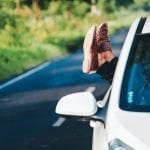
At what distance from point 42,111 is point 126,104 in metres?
9.78

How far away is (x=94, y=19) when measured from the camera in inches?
2462

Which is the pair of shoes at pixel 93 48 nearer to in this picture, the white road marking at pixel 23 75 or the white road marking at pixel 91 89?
the white road marking at pixel 91 89

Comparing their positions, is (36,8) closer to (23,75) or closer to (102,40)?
(23,75)

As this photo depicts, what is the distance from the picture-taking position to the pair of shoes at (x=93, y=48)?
561cm

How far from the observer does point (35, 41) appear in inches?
1495

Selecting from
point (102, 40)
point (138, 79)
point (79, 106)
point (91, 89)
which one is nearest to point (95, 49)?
point (102, 40)

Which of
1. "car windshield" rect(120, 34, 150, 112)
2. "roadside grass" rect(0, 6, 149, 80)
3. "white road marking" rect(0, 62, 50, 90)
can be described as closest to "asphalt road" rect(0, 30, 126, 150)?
"white road marking" rect(0, 62, 50, 90)

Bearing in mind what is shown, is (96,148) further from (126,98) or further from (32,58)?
(32,58)

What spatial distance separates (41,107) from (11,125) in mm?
2225

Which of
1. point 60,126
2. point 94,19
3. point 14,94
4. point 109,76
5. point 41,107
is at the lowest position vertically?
point 94,19

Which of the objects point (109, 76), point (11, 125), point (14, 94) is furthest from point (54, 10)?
point (109, 76)

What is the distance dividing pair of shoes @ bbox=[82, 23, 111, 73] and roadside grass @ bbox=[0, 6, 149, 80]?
16599 mm

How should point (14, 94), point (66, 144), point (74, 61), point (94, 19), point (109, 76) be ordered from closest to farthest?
1. point (109, 76)
2. point (66, 144)
3. point (14, 94)
4. point (74, 61)
5. point (94, 19)

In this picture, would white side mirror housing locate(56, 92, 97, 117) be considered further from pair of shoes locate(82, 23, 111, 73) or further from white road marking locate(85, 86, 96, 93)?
white road marking locate(85, 86, 96, 93)
